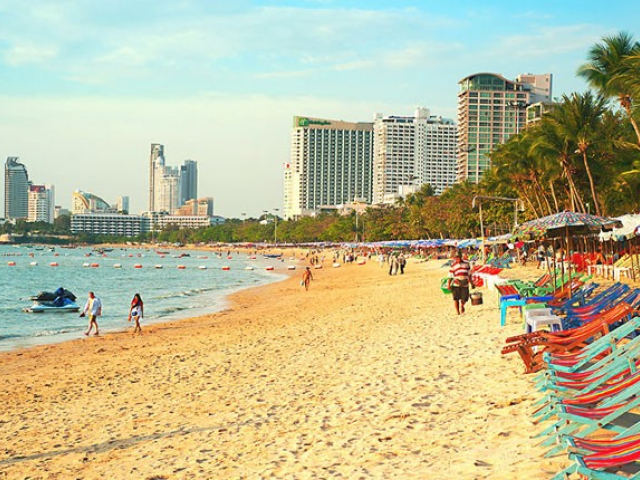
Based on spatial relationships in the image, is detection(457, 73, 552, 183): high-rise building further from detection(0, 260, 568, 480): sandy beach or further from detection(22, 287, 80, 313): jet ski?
detection(0, 260, 568, 480): sandy beach

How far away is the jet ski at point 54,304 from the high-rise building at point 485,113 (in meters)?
130

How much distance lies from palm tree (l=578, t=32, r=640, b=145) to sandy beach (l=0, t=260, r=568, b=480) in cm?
1679

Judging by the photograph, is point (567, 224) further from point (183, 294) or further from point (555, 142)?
point (183, 294)

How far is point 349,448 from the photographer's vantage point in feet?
20.7

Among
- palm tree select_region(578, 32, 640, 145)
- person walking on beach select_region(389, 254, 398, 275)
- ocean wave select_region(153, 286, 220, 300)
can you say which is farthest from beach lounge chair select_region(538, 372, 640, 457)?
person walking on beach select_region(389, 254, 398, 275)

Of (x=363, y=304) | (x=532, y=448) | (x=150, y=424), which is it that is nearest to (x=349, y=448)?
(x=532, y=448)

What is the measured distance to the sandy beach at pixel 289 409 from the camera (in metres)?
5.95

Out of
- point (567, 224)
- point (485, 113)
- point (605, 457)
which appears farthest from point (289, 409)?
point (485, 113)

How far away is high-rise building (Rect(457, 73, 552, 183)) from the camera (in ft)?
499

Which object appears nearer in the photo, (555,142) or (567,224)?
(567,224)

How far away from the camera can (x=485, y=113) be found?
153 meters

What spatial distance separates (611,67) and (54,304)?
25.8m

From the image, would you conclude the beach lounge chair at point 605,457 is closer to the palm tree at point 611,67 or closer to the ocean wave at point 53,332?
the ocean wave at point 53,332

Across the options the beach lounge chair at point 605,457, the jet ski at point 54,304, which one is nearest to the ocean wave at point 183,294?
the jet ski at point 54,304
